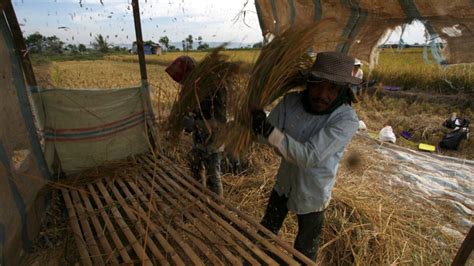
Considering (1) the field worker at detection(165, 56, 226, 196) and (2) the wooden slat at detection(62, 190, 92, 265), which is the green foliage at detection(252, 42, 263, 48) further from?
(2) the wooden slat at detection(62, 190, 92, 265)

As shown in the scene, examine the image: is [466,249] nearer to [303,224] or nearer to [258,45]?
[303,224]

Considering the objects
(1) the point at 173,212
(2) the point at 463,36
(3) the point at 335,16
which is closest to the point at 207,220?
(1) the point at 173,212

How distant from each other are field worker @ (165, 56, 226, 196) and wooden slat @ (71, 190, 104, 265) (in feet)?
2.77

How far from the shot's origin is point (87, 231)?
60.4 inches

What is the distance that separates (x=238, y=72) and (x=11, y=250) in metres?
1.63

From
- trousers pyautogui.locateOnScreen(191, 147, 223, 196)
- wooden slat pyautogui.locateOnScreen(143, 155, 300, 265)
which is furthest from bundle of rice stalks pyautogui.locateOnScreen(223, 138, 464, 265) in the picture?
wooden slat pyautogui.locateOnScreen(143, 155, 300, 265)

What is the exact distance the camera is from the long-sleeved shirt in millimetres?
1127

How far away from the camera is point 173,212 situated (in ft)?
5.45

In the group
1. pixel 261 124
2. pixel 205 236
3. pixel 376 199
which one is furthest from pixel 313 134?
pixel 376 199

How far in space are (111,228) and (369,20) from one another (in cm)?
180

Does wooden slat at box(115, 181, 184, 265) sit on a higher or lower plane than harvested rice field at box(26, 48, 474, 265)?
higher

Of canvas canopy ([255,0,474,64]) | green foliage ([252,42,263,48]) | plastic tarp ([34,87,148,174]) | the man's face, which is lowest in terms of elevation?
plastic tarp ([34,87,148,174])

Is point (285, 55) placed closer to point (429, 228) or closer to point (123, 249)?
point (123, 249)

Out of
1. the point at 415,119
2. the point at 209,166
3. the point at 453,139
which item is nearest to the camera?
the point at 209,166
